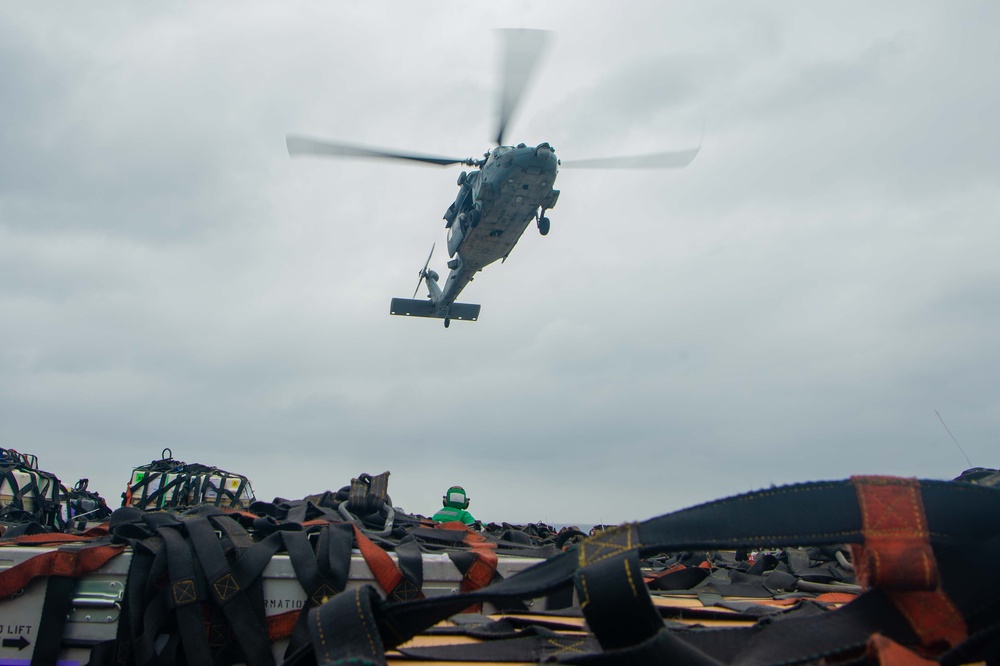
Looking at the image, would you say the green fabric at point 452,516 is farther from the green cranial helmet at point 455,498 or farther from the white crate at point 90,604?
the white crate at point 90,604

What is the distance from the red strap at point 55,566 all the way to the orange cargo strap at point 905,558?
118 inches

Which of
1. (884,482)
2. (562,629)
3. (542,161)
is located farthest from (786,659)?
(542,161)

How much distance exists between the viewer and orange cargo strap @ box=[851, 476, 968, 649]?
1.35 m

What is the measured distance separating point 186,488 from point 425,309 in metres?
21.3

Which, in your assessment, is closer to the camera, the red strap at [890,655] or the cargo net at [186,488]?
the red strap at [890,655]

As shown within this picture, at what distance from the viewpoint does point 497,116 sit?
2023cm

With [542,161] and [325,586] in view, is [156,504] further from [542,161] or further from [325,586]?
[542,161]

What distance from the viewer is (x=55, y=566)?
2936 millimetres

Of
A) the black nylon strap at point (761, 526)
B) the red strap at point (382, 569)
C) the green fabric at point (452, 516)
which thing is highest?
the green fabric at point (452, 516)

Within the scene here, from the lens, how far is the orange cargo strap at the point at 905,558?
4.44ft

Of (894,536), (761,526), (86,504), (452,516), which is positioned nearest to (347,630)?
(761,526)

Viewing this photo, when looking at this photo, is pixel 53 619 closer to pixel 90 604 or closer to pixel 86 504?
pixel 90 604

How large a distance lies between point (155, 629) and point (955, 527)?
290cm

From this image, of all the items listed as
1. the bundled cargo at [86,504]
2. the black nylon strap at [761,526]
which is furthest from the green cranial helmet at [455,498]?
the black nylon strap at [761,526]
